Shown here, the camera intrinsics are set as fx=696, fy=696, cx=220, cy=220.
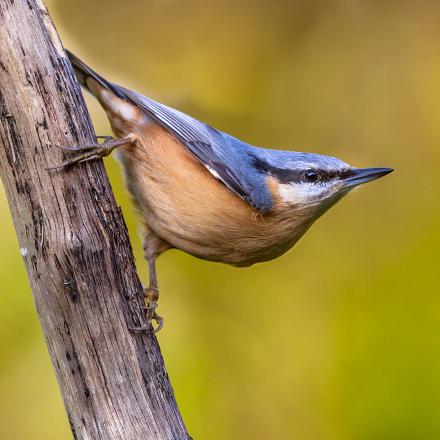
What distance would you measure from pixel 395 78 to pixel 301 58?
0.56 m

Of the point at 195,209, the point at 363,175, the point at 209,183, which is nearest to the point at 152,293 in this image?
the point at 195,209

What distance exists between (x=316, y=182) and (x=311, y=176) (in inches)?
1.2

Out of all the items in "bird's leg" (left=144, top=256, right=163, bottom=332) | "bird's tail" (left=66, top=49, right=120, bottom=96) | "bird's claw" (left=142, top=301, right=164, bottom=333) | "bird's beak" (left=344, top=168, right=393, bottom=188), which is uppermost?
"bird's tail" (left=66, top=49, right=120, bottom=96)

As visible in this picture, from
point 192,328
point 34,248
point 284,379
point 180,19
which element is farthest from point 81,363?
point 180,19

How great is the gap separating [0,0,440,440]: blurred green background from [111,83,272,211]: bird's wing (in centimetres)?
66

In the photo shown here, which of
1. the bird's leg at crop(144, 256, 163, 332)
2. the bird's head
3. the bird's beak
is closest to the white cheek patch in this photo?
the bird's head

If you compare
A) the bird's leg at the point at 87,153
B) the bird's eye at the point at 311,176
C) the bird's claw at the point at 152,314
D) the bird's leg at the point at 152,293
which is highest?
the bird's leg at the point at 87,153

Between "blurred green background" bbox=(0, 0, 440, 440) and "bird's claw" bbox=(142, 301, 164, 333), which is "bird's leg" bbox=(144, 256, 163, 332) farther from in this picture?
"blurred green background" bbox=(0, 0, 440, 440)

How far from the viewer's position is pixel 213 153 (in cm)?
269

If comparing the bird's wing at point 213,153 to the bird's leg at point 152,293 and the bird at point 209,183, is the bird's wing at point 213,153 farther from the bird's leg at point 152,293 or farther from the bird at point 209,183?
the bird's leg at point 152,293

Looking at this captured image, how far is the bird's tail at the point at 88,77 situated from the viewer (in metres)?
2.73

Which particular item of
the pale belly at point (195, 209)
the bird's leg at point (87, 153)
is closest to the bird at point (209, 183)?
the pale belly at point (195, 209)

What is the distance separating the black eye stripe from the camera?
9.07 feet

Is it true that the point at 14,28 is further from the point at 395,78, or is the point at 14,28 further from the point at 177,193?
the point at 395,78
